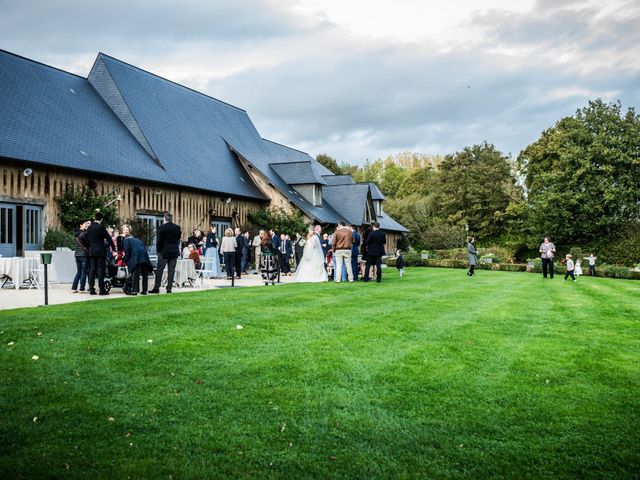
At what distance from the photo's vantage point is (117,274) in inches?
527

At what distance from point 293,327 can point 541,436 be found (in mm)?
4194

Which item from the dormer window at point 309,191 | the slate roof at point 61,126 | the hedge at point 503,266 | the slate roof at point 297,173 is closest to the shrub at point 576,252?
the hedge at point 503,266

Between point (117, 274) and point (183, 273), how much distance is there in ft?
8.82

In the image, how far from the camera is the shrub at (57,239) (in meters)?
17.0

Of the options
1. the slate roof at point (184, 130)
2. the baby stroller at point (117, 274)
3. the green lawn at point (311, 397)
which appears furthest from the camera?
the slate roof at point (184, 130)

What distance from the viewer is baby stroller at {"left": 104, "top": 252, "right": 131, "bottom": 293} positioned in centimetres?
1325

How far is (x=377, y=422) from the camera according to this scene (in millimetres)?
4211

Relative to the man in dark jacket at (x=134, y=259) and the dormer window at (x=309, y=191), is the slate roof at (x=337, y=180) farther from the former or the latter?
the man in dark jacket at (x=134, y=259)

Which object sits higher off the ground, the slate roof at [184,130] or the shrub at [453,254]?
the slate roof at [184,130]

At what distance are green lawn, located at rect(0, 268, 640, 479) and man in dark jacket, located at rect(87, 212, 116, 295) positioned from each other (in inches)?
158

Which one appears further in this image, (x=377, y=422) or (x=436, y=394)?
(x=436, y=394)

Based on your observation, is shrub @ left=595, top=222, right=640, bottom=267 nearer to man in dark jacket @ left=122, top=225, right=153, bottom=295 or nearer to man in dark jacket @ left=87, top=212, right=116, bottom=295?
man in dark jacket @ left=122, top=225, right=153, bottom=295

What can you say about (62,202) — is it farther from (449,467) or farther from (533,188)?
(533,188)

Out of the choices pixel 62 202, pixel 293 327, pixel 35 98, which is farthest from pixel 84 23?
pixel 293 327
